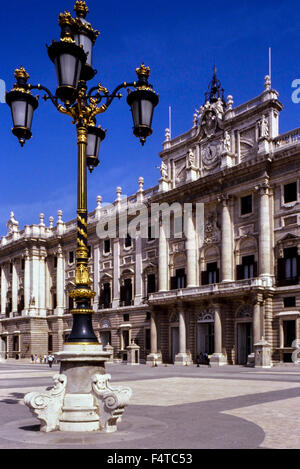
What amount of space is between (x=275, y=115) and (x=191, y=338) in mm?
18673

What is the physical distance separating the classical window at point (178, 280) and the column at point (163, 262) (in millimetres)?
895

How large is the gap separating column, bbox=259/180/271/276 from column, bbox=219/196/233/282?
127 inches

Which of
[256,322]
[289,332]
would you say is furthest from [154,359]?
[289,332]

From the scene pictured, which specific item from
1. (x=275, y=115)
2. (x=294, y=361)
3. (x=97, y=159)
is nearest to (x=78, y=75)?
(x=97, y=159)

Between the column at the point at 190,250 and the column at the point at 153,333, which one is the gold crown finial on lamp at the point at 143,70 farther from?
the column at the point at 153,333

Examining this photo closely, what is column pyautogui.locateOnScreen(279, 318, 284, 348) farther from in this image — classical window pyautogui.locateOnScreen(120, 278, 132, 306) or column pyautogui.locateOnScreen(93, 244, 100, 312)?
column pyautogui.locateOnScreen(93, 244, 100, 312)

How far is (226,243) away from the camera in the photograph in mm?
44250

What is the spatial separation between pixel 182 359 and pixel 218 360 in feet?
13.4

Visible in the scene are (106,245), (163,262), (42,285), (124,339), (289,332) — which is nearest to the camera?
(289,332)

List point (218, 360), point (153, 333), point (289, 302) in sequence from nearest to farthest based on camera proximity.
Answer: point (289, 302) < point (218, 360) < point (153, 333)

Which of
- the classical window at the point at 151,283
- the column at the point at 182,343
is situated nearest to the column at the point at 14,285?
the classical window at the point at 151,283

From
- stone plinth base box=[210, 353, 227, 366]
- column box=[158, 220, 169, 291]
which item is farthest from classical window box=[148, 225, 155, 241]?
stone plinth base box=[210, 353, 227, 366]

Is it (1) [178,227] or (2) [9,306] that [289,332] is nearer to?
(1) [178,227]
